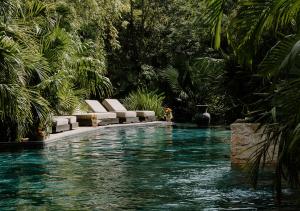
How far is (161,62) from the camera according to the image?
30938 millimetres

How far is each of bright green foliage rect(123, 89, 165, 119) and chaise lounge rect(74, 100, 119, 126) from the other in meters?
4.10

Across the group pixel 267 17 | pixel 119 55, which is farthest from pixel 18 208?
pixel 119 55

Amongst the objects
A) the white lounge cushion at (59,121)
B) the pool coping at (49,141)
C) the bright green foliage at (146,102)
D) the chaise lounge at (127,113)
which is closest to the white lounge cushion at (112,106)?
the chaise lounge at (127,113)

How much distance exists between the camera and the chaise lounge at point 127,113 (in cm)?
2295

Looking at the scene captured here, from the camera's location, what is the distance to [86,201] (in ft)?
20.5

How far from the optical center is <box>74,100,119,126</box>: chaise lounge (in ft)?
65.3

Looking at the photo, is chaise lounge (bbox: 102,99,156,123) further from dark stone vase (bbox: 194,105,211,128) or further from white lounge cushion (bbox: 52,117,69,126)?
white lounge cushion (bbox: 52,117,69,126)

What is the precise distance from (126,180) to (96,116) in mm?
12522

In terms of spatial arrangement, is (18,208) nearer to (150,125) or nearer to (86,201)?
(86,201)

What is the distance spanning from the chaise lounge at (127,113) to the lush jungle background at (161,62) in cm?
188

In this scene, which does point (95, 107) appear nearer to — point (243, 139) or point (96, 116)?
point (96, 116)

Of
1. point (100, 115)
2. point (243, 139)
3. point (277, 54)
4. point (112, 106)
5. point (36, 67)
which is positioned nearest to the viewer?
point (277, 54)

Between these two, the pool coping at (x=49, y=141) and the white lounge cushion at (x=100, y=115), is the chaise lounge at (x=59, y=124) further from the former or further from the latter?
the white lounge cushion at (x=100, y=115)

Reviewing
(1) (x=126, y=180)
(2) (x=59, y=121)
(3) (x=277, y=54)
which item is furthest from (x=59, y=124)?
(3) (x=277, y=54)
